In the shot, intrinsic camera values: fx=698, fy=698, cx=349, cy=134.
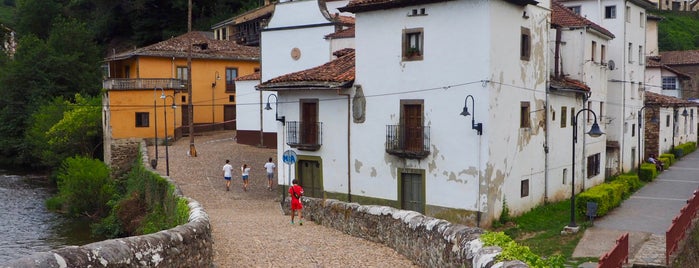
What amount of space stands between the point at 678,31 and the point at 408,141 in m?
76.9

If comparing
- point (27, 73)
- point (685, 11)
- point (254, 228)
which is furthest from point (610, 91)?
point (685, 11)

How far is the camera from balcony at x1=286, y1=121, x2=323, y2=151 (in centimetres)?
2620

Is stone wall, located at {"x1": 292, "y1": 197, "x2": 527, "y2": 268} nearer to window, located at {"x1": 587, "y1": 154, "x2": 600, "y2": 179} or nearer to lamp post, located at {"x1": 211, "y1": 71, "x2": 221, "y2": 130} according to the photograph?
window, located at {"x1": 587, "y1": 154, "x2": 600, "y2": 179}

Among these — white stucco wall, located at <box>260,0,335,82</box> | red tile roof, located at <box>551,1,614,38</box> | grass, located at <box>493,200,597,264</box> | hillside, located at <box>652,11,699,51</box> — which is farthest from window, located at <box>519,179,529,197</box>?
hillside, located at <box>652,11,699,51</box>

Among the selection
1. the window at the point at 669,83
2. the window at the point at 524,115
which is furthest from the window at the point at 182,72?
the window at the point at 669,83

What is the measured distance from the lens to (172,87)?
44344 millimetres

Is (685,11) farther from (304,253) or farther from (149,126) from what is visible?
(304,253)

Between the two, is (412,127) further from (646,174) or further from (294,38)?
(646,174)

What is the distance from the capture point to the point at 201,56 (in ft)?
161

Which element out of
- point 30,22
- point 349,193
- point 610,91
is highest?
point 30,22

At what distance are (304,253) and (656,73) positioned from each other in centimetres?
4441

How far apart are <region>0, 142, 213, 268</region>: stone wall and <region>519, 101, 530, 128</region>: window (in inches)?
568

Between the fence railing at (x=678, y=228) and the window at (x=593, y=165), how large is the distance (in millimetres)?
8118

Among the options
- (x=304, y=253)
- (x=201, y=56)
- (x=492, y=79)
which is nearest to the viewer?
(x=304, y=253)
